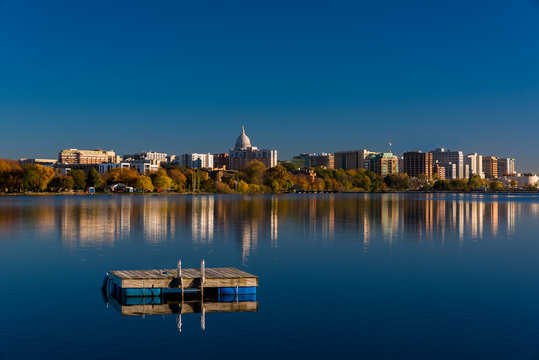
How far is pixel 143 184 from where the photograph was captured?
577 feet

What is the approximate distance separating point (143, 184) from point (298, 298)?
160 metres

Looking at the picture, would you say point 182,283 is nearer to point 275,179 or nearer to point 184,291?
point 184,291

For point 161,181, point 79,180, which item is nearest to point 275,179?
point 161,181

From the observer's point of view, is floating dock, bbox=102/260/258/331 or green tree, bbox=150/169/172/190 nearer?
floating dock, bbox=102/260/258/331

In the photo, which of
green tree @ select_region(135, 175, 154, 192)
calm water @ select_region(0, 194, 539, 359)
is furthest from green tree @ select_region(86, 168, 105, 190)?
calm water @ select_region(0, 194, 539, 359)

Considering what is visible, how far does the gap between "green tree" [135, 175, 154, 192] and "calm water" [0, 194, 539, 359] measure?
439ft

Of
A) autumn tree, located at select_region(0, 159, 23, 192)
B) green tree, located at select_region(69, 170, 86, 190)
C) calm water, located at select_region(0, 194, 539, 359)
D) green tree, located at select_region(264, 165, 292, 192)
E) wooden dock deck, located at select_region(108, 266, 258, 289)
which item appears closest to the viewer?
calm water, located at select_region(0, 194, 539, 359)

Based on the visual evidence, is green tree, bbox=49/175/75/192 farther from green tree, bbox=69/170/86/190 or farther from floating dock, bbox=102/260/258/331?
floating dock, bbox=102/260/258/331

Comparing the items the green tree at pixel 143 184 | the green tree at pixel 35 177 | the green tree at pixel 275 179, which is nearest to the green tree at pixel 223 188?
the green tree at pixel 275 179

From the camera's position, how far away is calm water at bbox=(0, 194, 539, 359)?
16109mm

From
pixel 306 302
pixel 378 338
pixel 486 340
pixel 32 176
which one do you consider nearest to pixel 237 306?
pixel 306 302

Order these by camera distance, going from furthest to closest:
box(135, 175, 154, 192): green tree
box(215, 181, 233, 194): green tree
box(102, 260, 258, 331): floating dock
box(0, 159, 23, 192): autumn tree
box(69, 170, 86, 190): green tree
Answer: box(215, 181, 233, 194): green tree
box(135, 175, 154, 192): green tree
box(69, 170, 86, 190): green tree
box(0, 159, 23, 192): autumn tree
box(102, 260, 258, 331): floating dock

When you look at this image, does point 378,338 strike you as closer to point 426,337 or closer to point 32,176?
point 426,337

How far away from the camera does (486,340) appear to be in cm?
1686
